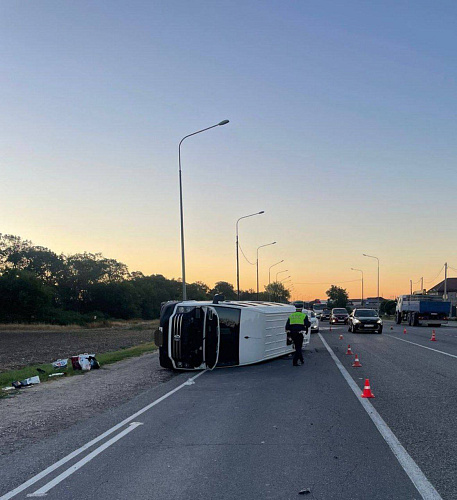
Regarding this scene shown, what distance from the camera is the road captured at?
5625 millimetres

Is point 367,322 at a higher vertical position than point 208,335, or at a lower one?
lower

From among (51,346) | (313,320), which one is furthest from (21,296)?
(313,320)

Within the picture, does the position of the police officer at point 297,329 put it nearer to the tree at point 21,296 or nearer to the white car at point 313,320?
the white car at point 313,320

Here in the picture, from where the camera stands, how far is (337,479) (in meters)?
5.82

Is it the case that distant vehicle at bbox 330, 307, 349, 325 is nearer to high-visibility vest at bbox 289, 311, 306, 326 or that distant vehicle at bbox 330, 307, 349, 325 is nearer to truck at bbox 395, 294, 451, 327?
truck at bbox 395, 294, 451, 327

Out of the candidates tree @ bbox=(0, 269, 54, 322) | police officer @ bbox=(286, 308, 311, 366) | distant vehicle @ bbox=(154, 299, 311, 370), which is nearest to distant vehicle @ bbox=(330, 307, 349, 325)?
police officer @ bbox=(286, 308, 311, 366)

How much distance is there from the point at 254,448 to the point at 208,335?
880 cm

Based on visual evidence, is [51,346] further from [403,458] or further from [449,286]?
[449,286]

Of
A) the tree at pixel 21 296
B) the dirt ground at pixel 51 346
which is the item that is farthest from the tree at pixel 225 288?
the dirt ground at pixel 51 346

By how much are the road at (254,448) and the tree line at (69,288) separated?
79.7m

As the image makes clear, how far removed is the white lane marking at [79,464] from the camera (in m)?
5.65

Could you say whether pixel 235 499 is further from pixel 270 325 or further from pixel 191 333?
pixel 270 325

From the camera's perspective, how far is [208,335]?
15.9m

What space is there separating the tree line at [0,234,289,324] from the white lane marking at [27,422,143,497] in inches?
3225
